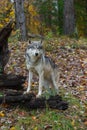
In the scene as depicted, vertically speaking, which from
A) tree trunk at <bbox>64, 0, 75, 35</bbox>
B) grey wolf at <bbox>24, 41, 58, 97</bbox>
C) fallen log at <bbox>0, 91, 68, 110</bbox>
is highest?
grey wolf at <bbox>24, 41, 58, 97</bbox>

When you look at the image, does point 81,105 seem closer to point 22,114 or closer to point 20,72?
point 22,114

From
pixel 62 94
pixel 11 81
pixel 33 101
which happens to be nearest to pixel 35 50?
pixel 33 101

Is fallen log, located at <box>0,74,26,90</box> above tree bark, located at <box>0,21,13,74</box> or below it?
below

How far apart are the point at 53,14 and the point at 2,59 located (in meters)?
16.4

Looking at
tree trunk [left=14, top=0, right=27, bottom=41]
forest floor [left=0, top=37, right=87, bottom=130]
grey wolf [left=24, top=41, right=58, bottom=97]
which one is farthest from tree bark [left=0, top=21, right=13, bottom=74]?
tree trunk [left=14, top=0, right=27, bottom=41]

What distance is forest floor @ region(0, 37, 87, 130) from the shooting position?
883 centimetres

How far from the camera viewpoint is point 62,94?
33.9 feet

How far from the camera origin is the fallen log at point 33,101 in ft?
29.7

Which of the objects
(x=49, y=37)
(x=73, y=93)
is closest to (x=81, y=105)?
(x=73, y=93)

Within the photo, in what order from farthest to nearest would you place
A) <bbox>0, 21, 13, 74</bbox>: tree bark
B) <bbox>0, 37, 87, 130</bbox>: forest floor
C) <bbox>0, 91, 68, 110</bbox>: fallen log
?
<bbox>0, 21, 13, 74</bbox>: tree bark → <bbox>0, 91, 68, 110</bbox>: fallen log → <bbox>0, 37, 87, 130</bbox>: forest floor

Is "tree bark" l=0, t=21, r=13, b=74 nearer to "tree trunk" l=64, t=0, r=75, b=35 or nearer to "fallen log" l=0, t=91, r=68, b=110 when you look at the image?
"fallen log" l=0, t=91, r=68, b=110

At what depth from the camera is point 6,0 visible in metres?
29.9

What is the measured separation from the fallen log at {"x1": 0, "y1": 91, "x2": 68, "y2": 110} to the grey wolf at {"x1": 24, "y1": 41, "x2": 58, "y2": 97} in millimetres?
278

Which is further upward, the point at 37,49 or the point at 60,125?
the point at 37,49
